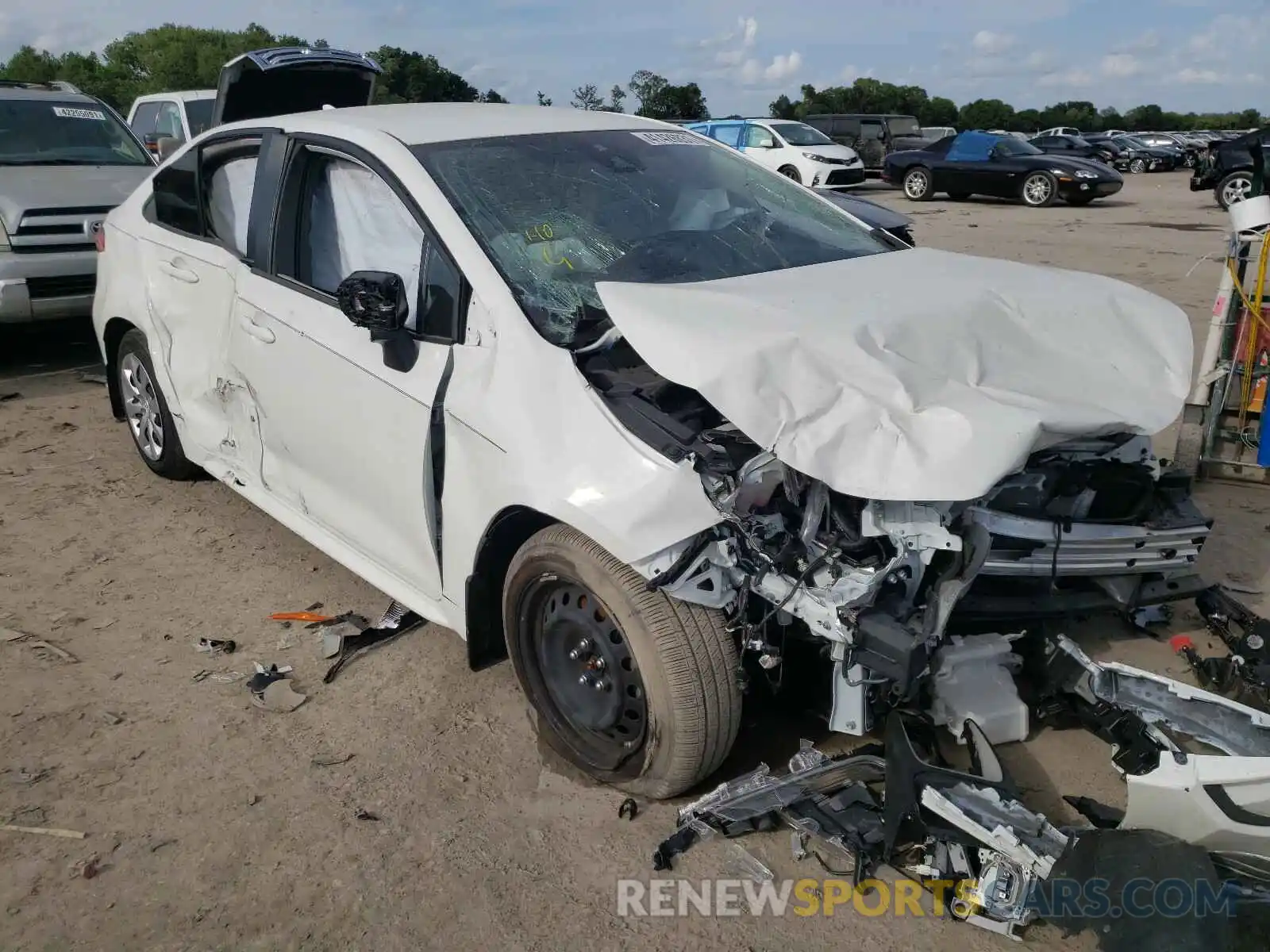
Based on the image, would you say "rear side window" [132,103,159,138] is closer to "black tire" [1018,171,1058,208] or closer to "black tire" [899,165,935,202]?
"black tire" [899,165,935,202]

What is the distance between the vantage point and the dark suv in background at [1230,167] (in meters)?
16.7

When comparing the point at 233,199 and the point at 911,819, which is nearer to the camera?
the point at 911,819

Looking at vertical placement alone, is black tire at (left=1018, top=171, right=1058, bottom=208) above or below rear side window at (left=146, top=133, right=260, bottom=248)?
above

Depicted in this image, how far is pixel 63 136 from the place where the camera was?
8281 mm

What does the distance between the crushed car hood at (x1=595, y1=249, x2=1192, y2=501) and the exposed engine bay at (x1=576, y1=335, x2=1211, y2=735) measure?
0.13 meters

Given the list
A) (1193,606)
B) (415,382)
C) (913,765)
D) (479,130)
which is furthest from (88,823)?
(1193,606)

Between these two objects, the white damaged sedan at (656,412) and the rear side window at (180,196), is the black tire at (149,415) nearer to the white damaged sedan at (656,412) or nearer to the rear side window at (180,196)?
the rear side window at (180,196)

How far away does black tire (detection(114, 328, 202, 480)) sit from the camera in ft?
15.6

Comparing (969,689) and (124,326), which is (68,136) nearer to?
(124,326)

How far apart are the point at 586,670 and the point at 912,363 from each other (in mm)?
1245

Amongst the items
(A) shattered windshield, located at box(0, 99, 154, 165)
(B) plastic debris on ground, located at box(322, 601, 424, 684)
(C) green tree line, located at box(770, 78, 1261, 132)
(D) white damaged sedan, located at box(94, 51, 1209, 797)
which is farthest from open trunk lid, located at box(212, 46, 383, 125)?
(C) green tree line, located at box(770, 78, 1261, 132)

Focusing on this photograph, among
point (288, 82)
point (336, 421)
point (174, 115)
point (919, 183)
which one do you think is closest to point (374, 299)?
point (336, 421)

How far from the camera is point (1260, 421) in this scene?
4.87 meters

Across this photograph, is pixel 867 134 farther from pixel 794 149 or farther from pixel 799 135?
pixel 794 149
